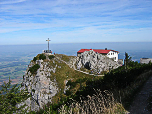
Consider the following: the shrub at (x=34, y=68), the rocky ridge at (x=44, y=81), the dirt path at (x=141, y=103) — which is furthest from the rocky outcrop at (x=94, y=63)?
the dirt path at (x=141, y=103)

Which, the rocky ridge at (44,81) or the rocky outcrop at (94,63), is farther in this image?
the rocky outcrop at (94,63)

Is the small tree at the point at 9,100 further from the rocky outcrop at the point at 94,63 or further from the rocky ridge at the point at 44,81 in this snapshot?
the rocky outcrop at the point at 94,63

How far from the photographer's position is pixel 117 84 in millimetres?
14266

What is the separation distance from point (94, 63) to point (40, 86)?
27.1m

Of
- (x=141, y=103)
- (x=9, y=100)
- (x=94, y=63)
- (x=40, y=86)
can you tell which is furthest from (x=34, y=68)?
(x=141, y=103)

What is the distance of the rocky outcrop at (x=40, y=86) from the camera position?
45622mm

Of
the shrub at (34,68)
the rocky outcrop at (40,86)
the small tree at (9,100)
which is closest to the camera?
the small tree at (9,100)

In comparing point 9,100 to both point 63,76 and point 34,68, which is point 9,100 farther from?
point 34,68

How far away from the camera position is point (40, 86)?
155 ft

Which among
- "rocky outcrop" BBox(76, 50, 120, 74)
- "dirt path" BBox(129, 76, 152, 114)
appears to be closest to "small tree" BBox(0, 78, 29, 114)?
"dirt path" BBox(129, 76, 152, 114)

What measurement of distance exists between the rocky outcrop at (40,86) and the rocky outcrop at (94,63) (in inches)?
607

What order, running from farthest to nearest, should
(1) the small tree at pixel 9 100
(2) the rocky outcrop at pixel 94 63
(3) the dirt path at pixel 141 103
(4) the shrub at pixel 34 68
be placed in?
(2) the rocky outcrop at pixel 94 63 < (4) the shrub at pixel 34 68 < (1) the small tree at pixel 9 100 < (3) the dirt path at pixel 141 103

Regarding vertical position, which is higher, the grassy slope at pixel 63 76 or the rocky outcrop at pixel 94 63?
the rocky outcrop at pixel 94 63

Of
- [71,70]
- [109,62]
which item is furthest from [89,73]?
[109,62]
